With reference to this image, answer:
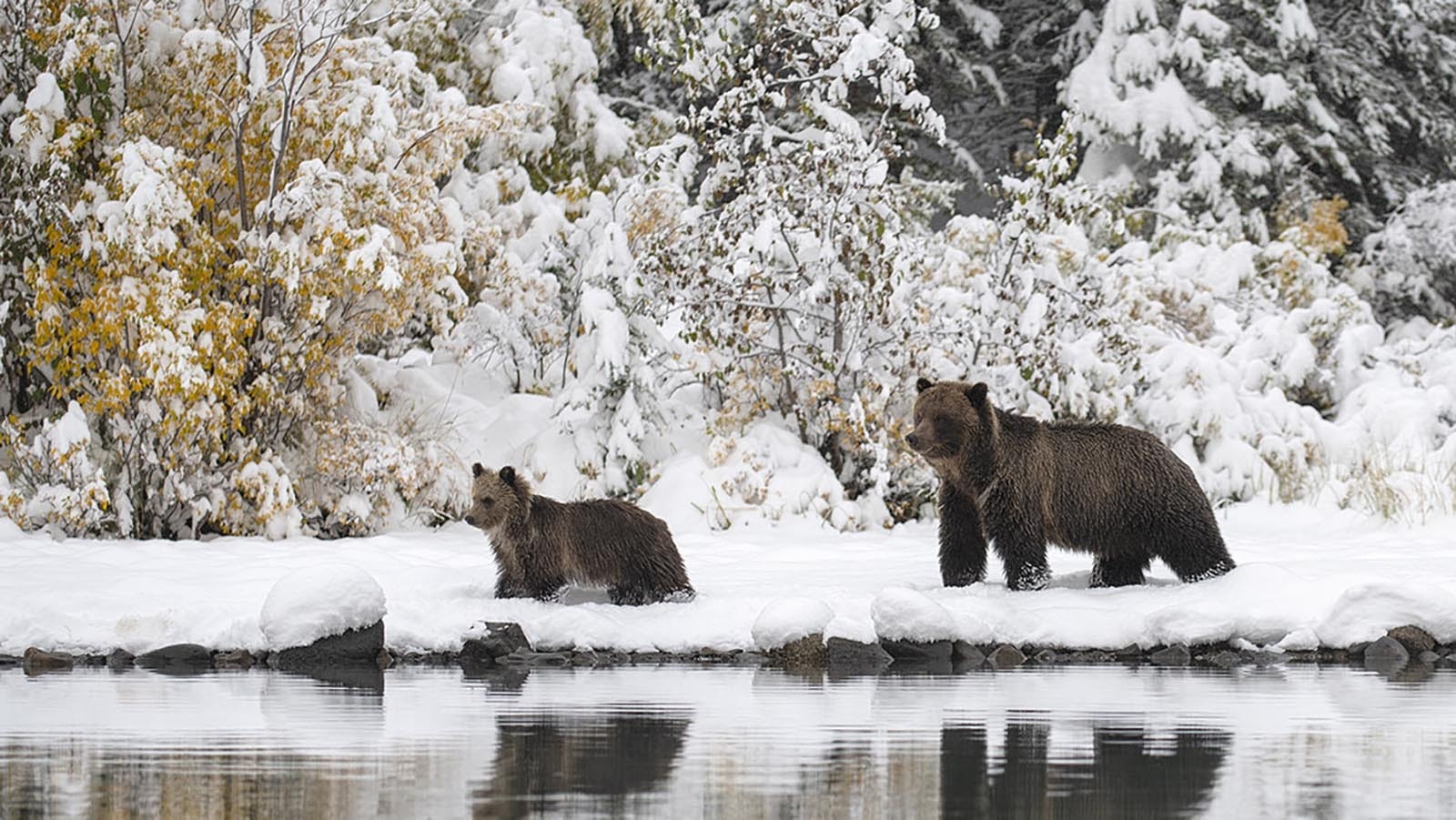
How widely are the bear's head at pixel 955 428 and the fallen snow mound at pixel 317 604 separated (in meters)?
3.41

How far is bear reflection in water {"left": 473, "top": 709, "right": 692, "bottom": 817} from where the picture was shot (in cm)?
573

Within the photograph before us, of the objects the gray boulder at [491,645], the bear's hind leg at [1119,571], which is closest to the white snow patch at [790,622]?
the gray boulder at [491,645]

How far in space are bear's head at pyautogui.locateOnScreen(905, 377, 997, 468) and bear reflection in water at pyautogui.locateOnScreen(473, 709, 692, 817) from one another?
4222mm

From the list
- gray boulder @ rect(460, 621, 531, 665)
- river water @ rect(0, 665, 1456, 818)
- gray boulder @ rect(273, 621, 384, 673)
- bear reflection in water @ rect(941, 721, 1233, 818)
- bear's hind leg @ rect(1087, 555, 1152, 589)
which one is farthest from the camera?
bear's hind leg @ rect(1087, 555, 1152, 589)

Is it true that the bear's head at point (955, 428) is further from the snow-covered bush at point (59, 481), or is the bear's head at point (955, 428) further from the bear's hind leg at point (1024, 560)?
the snow-covered bush at point (59, 481)

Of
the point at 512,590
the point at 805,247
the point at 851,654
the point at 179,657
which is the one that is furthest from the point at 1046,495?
the point at 805,247

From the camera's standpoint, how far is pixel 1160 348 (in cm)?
2056

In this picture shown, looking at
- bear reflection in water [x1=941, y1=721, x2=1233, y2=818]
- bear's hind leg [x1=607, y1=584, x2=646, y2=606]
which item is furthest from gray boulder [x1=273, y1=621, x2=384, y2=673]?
bear reflection in water [x1=941, y1=721, x2=1233, y2=818]

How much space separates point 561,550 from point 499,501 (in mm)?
477

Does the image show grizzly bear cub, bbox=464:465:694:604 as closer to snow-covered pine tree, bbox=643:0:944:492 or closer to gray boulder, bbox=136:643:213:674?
gray boulder, bbox=136:643:213:674

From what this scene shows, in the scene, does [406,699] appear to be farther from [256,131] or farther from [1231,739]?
[256,131]

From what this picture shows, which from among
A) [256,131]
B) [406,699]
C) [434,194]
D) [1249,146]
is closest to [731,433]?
[434,194]

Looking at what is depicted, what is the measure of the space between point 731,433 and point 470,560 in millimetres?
4463

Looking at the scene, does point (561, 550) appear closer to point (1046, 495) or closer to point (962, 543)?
point (962, 543)
